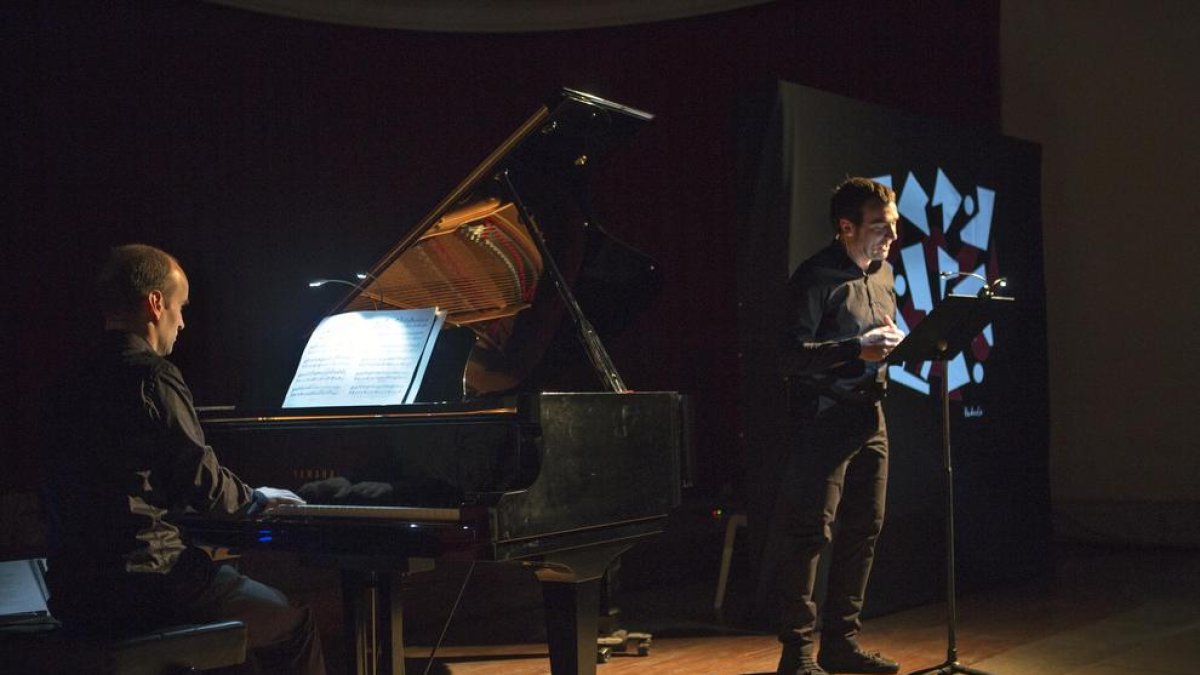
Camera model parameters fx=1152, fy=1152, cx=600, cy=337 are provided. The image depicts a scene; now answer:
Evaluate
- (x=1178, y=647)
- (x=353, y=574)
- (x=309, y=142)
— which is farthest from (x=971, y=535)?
(x=309, y=142)

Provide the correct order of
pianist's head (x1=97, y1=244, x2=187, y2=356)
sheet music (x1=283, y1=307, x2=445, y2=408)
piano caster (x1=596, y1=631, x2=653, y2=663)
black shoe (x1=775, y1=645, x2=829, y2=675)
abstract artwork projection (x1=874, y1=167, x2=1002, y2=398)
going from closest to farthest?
1. pianist's head (x1=97, y1=244, x2=187, y2=356)
2. sheet music (x1=283, y1=307, x2=445, y2=408)
3. black shoe (x1=775, y1=645, x2=829, y2=675)
4. piano caster (x1=596, y1=631, x2=653, y2=663)
5. abstract artwork projection (x1=874, y1=167, x2=1002, y2=398)

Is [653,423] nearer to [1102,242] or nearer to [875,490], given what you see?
[875,490]

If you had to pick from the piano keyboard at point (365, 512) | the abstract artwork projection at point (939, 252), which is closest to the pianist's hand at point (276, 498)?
the piano keyboard at point (365, 512)

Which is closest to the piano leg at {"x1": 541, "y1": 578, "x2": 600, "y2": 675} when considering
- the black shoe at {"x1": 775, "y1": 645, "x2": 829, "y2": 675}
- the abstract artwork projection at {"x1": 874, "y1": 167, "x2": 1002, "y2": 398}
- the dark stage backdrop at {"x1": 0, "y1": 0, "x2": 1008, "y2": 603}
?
the black shoe at {"x1": 775, "y1": 645, "x2": 829, "y2": 675}

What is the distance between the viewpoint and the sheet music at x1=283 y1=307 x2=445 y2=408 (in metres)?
2.77

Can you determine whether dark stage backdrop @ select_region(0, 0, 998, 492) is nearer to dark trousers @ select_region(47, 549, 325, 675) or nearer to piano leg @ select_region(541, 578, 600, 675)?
piano leg @ select_region(541, 578, 600, 675)

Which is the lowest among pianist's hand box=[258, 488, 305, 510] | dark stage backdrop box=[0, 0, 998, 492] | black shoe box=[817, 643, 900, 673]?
black shoe box=[817, 643, 900, 673]

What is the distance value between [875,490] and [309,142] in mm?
3855

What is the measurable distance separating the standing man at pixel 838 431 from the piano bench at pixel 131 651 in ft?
5.42

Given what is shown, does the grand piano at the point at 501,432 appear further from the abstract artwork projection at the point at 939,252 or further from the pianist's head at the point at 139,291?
the abstract artwork projection at the point at 939,252

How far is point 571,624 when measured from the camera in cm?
267

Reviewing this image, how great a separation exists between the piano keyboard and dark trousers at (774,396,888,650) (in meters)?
1.32

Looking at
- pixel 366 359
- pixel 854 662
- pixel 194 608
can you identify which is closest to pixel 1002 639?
pixel 854 662

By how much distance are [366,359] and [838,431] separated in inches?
55.1
